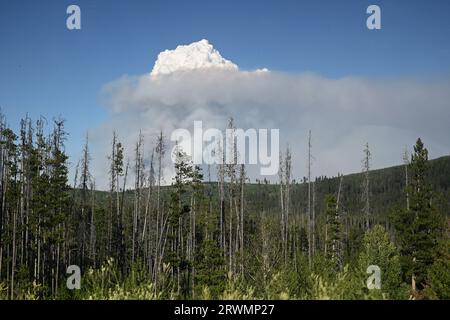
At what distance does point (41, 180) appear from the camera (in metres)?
35.2

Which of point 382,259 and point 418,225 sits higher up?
point 418,225

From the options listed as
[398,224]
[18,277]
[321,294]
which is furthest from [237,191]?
[321,294]

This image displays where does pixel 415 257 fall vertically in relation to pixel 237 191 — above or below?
below

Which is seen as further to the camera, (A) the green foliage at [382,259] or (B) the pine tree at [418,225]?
(B) the pine tree at [418,225]

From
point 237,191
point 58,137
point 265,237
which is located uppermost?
point 58,137

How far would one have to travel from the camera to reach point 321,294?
29.7 feet

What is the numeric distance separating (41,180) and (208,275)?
17.3 m

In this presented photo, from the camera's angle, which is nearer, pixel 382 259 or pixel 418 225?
pixel 382 259

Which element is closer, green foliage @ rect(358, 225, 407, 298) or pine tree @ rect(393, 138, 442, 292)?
green foliage @ rect(358, 225, 407, 298)

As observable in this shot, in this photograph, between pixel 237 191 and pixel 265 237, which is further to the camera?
pixel 237 191
